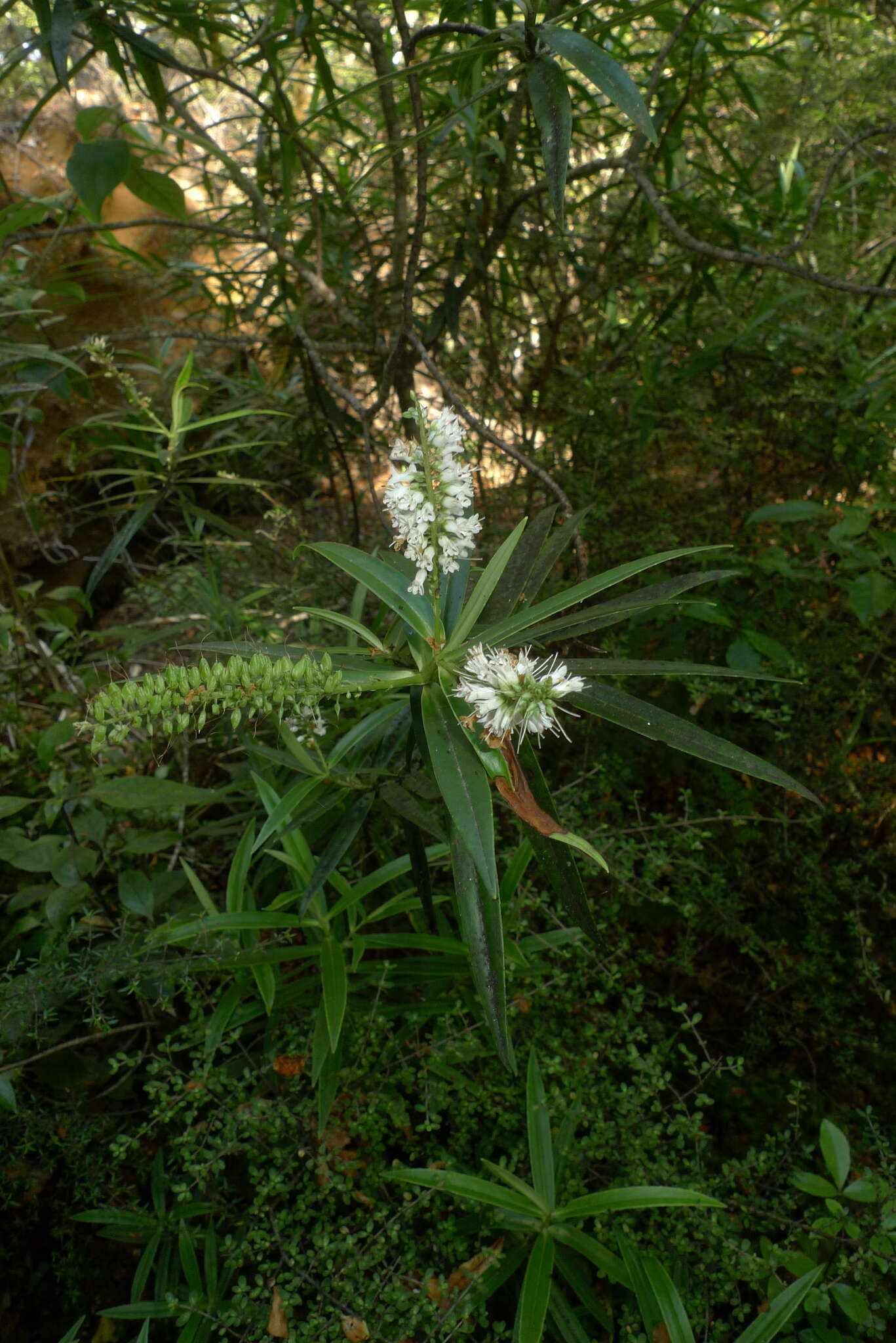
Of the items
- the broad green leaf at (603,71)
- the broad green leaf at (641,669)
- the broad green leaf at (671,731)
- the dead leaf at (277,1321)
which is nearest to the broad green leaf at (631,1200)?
the dead leaf at (277,1321)

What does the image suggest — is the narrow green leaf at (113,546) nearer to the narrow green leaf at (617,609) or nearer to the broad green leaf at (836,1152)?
the narrow green leaf at (617,609)

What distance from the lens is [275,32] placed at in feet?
6.68

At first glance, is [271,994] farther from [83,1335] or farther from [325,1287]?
[83,1335]

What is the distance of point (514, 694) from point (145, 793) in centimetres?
111

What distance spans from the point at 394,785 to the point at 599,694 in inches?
17.6

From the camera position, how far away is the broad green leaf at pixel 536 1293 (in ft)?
4.09

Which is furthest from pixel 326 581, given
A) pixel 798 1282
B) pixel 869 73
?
pixel 869 73

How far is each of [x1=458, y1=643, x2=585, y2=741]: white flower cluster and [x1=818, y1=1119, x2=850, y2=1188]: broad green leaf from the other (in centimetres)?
107

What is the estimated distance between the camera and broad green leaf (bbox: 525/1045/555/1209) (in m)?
1.45

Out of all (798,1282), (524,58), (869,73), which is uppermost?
(869,73)

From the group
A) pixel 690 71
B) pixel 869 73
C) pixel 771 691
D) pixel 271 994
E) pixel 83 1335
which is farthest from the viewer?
pixel 869 73

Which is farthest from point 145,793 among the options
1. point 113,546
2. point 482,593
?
point 482,593

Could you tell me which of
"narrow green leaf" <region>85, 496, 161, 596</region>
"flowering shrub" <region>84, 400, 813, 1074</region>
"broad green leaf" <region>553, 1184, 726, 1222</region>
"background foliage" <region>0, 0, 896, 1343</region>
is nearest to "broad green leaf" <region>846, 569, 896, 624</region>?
"background foliage" <region>0, 0, 896, 1343</region>

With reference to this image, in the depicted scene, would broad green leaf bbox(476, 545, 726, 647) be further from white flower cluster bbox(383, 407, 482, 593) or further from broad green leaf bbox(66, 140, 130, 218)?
broad green leaf bbox(66, 140, 130, 218)
